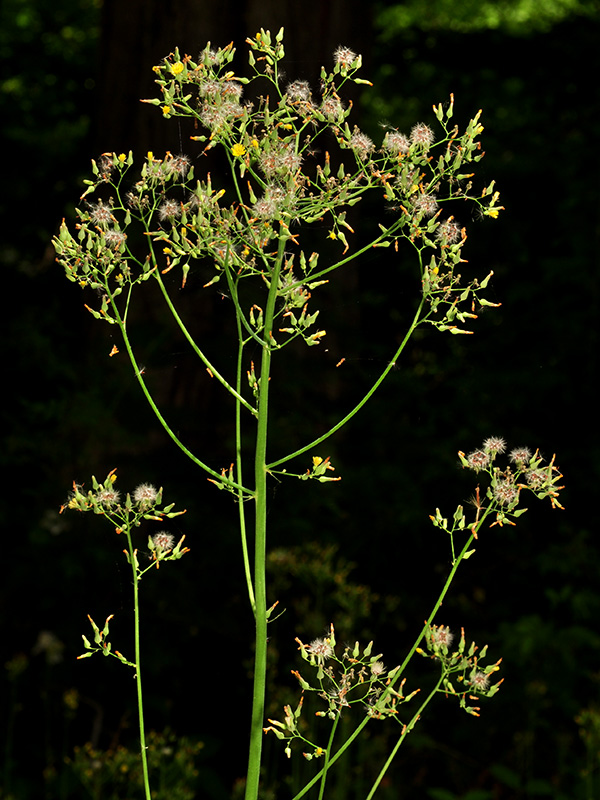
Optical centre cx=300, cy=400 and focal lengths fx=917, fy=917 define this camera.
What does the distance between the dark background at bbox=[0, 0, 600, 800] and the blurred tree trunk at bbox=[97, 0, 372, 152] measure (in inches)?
0.5

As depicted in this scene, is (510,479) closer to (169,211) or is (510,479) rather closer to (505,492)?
(505,492)

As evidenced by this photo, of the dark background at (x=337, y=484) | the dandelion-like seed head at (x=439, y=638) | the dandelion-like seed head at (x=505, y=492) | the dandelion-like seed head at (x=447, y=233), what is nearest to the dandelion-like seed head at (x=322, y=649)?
the dandelion-like seed head at (x=439, y=638)

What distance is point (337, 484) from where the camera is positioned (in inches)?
141

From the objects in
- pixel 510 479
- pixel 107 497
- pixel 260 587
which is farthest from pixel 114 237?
pixel 510 479

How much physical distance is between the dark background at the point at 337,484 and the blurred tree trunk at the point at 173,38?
1 centimetres

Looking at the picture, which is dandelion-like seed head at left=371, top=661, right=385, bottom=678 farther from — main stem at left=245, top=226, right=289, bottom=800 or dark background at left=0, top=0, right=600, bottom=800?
dark background at left=0, top=0, right=600, bottom=800

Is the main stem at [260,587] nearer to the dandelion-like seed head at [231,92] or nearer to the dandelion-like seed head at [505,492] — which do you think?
the dandelion-like seed head at [231,92]

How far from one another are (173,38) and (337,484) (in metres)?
2.09

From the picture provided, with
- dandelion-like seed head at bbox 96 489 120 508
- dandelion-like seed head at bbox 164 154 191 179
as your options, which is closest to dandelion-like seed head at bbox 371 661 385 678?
dandelion-like seed head at bbox 96 489 120 508

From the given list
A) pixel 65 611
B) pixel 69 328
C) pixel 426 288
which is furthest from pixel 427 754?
pixel 426 288

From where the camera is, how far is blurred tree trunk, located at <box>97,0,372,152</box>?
3.93 meters

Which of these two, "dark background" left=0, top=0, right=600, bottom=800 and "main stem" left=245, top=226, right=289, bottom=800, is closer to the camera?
"main stem" left=245, top=226, right=289, bottom=800

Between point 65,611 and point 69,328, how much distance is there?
5.31ft

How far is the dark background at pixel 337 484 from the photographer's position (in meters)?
3.23
